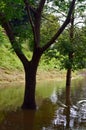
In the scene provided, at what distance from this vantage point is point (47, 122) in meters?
14.4

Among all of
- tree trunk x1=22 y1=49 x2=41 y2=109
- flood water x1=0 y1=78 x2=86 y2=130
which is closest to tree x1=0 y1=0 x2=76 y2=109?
tree trunk x1=22 y1=49 x2=41 y2=109

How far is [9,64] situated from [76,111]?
1953 cm

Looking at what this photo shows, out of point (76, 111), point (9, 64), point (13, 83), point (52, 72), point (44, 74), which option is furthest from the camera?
point (52, 72)

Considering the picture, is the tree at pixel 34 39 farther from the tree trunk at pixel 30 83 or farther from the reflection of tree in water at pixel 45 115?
the reflection of tree in water at pixel 45 115

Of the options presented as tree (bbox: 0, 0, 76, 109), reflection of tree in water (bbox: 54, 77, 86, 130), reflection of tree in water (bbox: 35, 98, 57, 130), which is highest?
tree (bbox: 0, 0, 76, 109)

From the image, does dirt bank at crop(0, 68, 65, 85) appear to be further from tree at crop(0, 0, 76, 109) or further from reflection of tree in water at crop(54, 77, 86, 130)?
tree at crop(0, 0, 76, 109)

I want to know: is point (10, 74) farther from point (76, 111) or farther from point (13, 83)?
point (76, 111)

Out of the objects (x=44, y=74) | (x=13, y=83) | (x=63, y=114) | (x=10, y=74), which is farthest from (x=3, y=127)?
(x=44, y=74)

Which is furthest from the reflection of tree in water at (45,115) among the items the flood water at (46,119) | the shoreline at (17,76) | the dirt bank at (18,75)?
the dirt bank at (18,75)

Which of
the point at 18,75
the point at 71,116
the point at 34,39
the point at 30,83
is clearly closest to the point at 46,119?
the point at 71,116

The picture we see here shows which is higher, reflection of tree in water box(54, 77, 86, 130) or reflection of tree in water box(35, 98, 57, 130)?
reflection of tree in water box(35, 98, 57, 130)

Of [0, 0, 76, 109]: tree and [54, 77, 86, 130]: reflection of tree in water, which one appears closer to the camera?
[54, 77, 86, 130]: reflection of tree in water

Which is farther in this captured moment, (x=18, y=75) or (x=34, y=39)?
(x=18, y=75)

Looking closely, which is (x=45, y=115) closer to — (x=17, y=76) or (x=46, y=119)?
(x=46, y=119)
